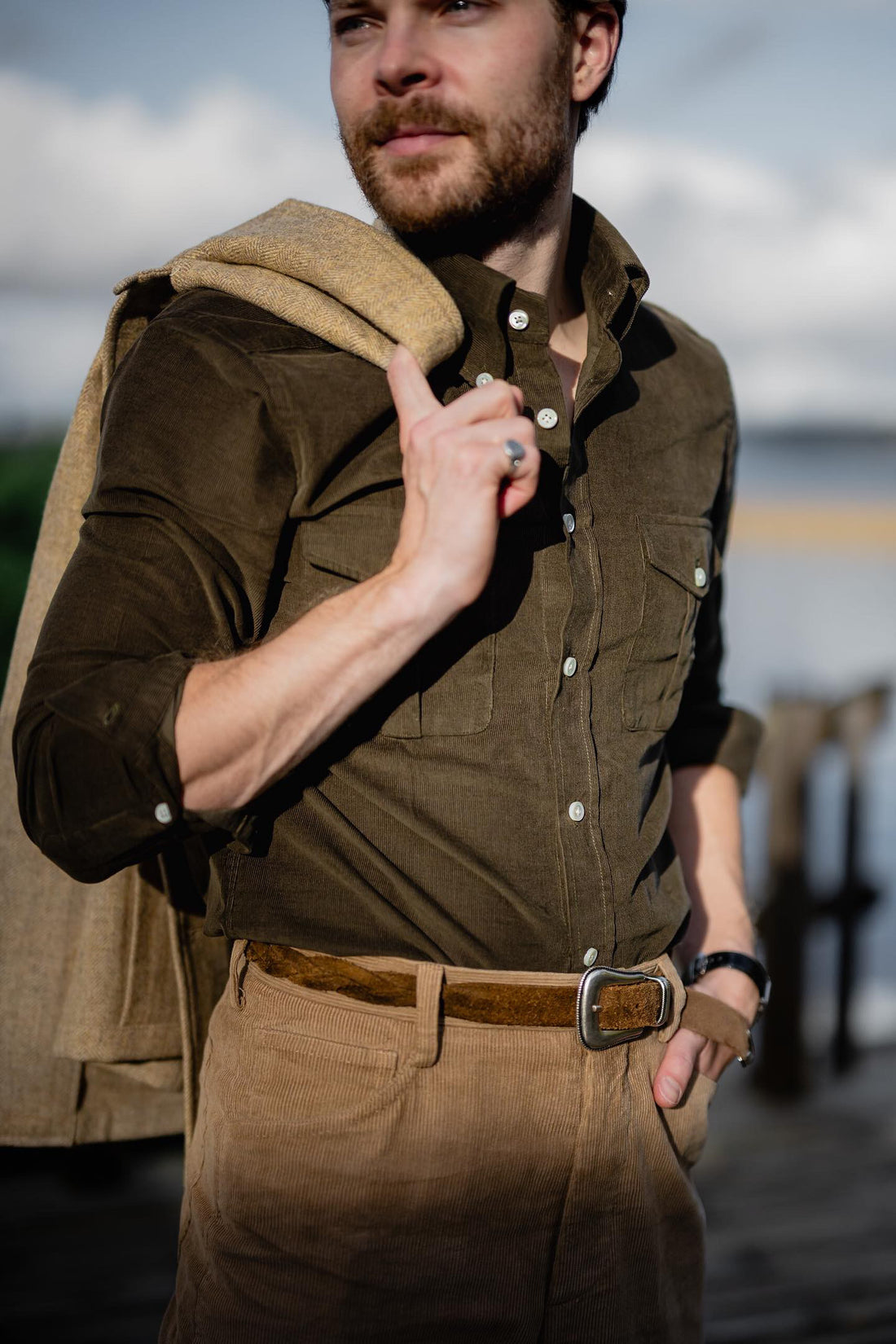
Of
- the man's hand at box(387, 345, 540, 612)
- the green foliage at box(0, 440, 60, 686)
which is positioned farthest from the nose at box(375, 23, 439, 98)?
the green foliage at box(0, 440, 60, 686)

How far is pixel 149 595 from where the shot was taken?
146 cm

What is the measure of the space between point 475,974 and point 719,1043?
50cm

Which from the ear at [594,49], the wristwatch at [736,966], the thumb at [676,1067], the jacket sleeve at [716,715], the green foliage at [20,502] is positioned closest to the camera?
the thumb at [676,1067]

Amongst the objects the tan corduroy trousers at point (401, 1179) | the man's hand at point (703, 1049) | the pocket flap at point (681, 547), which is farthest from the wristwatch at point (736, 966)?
the pocket flap at point (681, 547)

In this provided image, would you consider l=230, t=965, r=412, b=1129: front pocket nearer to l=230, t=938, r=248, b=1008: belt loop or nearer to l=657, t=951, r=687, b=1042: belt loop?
l=230, t=938, r=248, b=1008: belt loop

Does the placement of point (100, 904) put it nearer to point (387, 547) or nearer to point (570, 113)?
point (387, 547)

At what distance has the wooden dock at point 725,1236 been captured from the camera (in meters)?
3.44

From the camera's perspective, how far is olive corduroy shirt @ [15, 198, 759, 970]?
1.46 meters

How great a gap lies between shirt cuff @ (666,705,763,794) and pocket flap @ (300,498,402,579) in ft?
2.74

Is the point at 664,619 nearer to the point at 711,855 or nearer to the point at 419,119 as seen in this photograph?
the point at 711,855

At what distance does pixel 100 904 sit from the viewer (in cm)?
190

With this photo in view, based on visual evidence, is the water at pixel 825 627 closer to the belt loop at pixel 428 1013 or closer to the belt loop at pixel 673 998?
the belt loop at pixel 673 998

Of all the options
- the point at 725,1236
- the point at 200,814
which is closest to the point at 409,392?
the point at 200,814

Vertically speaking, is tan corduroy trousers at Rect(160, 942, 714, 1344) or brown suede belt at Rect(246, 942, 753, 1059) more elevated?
brown suede belt at Rect(246, 942, 753, 1059)
